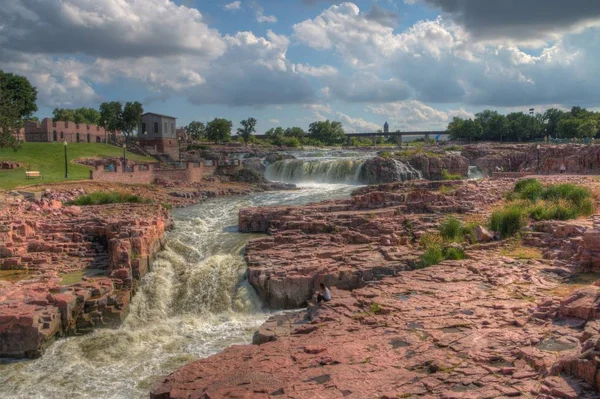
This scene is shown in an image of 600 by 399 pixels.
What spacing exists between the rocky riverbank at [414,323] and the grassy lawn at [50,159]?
1908 centimetres

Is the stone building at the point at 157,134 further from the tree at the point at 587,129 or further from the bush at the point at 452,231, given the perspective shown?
the tree at the point at 587,129

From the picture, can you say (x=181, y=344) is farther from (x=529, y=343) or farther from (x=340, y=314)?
(x=529, y=343)

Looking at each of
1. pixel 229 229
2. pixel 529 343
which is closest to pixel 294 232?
pixel 229 229

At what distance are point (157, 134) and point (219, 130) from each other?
46.6 ft

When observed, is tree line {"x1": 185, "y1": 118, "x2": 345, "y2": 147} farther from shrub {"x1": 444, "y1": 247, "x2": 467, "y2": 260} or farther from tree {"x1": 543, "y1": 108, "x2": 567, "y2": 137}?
shrub {"x1": 444, "y1": 247, "x2": 467, "y2": 260}

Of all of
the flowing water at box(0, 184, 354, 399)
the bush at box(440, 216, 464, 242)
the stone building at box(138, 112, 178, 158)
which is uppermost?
the stone building at box(138, 112, 178, 158)

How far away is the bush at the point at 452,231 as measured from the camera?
16469 mm

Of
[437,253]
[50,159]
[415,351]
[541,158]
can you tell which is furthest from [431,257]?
[50,159]

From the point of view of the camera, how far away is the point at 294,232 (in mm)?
18734

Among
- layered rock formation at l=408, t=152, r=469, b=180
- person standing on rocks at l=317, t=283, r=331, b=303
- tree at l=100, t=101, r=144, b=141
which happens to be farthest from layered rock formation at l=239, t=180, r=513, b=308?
tree at l=100, t=101, r=144, b=141

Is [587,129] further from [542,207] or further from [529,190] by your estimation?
[542,207]

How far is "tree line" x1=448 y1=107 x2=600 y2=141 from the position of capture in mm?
72438

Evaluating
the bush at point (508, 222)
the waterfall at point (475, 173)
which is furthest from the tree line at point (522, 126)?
the bush at point (508, 222)

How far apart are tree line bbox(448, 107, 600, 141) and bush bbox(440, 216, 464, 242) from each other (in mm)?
61922
